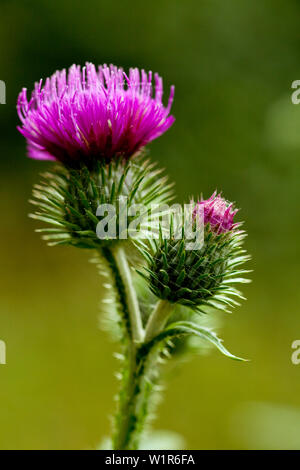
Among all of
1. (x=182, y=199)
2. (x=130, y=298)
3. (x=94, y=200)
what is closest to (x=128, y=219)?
(x=94, y=200)

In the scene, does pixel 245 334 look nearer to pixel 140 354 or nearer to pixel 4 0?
pixel 140 354

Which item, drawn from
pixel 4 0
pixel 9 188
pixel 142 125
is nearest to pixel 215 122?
pixel 9 188

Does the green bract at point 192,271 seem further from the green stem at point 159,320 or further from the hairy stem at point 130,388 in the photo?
the hairy stem at point 130,388

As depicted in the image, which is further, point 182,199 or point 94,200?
point 182,199

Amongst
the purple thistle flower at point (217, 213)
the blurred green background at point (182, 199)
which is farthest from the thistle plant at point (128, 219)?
the blurred green background at point (182, 199)

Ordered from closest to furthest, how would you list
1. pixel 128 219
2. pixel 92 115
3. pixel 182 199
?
pixel 92 115
pixel 128 219
pixel 182 199

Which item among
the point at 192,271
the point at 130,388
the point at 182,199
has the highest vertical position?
the point at 182,199

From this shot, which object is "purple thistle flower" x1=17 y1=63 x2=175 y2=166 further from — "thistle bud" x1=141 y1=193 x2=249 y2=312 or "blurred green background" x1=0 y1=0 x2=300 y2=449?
"blurred green background" x1=0 y1=0 x2=300 y2=449

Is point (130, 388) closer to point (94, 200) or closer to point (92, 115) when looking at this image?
point (94, 200)
